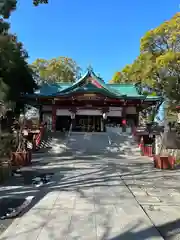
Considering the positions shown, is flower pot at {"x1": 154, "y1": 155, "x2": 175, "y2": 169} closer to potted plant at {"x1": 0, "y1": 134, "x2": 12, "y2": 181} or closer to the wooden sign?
potted plant at {"x1": 0, "y1": 134, "x2": 12, "y2": 181}

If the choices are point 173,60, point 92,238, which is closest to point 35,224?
point 92,238

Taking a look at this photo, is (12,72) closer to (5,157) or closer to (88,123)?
(5,157)

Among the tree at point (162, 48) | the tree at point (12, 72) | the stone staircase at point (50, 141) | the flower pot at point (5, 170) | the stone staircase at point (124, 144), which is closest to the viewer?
the flower pot at point (5, 170)

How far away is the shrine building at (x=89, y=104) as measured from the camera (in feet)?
79.2

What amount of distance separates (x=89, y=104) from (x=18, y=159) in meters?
14.6

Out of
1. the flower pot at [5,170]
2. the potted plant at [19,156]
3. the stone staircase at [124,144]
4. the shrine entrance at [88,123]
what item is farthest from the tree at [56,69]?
the flower pot at [5,170]

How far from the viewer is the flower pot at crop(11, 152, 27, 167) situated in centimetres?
1161

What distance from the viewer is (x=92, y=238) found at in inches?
158

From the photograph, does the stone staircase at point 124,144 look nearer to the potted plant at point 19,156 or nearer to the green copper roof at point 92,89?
the green copper roof at point 92,89

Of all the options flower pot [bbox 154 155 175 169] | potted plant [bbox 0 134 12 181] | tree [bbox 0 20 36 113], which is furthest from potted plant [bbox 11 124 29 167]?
flower pot [bbox 154 155 175 169]

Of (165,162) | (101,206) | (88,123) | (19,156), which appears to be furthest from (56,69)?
(101,206)

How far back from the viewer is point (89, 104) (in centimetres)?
2555

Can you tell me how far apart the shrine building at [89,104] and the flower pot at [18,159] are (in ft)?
40.5

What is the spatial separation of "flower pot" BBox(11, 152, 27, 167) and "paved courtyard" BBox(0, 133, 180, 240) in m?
0.95
